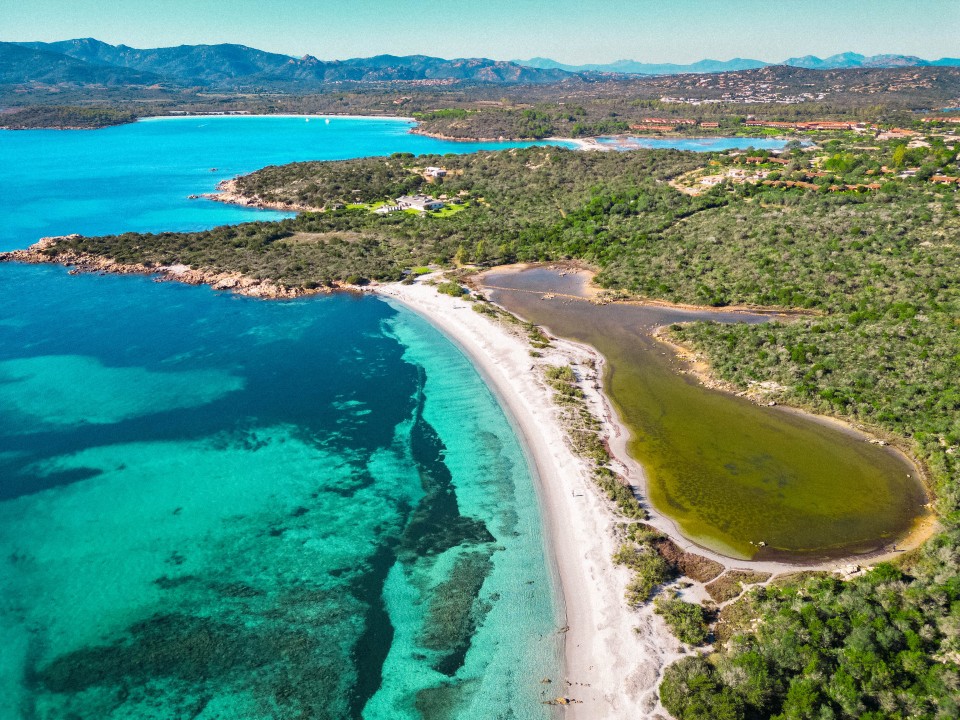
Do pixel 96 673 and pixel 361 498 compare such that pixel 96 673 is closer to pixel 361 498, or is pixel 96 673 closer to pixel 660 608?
pixel 361 498

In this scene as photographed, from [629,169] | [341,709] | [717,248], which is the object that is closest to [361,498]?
[341,709]

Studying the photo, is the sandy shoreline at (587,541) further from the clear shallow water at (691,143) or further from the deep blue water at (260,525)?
the clear shallow water at (691,143)

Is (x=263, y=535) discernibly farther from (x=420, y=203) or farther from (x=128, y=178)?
(x=128, y=178)

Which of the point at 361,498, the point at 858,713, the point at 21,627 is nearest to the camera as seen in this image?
the point at 858,713

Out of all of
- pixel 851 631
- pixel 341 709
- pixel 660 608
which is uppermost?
pixel 851 631

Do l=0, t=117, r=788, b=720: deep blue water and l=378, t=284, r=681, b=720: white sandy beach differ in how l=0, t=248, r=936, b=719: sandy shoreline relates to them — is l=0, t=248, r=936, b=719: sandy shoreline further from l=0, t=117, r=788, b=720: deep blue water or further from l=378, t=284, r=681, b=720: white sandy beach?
l=0, t=117, r=788, b=720: deep blue water

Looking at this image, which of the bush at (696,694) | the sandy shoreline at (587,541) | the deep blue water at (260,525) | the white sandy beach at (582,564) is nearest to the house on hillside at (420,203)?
the deep blue water at (260,525)
